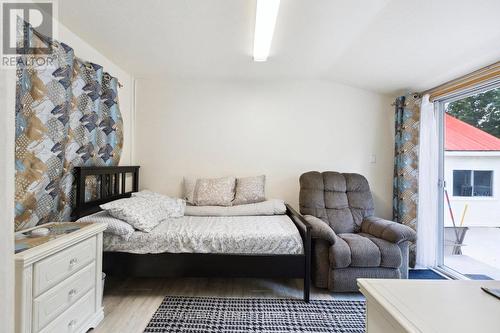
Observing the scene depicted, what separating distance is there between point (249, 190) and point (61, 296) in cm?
203

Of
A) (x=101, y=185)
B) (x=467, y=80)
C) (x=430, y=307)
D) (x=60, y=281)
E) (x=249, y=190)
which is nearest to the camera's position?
(x=430, y=307)

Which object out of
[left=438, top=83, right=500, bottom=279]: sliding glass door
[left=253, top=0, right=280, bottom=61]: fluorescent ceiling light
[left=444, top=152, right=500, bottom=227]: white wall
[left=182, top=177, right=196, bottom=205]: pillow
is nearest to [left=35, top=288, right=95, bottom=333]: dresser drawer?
[left=182, top=177, right=196, bottom=205]: pillow

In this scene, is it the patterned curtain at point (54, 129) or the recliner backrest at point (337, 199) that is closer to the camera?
the patterned curtain at point (54, 129)

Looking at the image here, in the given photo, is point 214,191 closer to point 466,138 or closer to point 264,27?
point 264,27

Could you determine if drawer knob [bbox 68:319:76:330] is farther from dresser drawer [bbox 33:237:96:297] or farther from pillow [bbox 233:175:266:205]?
pillow [bbox 233:175:266:205]

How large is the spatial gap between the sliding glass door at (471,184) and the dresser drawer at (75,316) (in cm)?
353

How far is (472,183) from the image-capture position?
2771 mm

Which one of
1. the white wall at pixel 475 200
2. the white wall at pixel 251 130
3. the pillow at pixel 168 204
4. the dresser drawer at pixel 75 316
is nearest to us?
the dresser drawer at pixel 75 316

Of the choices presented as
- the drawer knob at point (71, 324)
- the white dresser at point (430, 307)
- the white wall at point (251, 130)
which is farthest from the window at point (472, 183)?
the drawer knob at point (71, 324)

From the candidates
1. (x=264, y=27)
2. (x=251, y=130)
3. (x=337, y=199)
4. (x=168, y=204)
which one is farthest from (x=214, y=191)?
(x=264, y=27)

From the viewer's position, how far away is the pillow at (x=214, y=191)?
3.08 m

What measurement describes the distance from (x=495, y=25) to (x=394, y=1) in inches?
29.5

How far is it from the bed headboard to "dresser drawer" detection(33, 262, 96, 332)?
0.64 m

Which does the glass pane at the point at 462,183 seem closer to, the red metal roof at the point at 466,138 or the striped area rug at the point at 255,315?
the red metal roof at the point at 466,138
